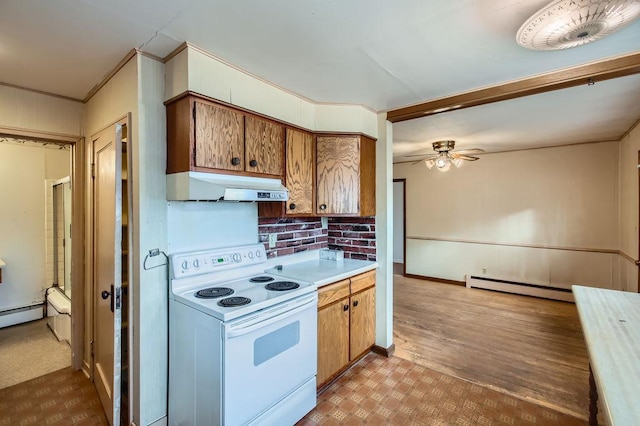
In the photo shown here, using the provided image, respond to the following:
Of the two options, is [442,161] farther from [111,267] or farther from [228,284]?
[111,267]

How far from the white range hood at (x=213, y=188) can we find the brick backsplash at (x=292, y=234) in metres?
0.61

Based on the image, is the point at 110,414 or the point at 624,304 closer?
the point at 624,304

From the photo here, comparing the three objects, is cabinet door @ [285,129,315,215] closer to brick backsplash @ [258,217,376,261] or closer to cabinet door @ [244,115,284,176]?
cabinet door @ [244,115,284,176]

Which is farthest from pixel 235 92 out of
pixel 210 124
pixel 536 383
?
pixel 536 383

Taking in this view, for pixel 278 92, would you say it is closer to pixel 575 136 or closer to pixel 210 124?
pixel 210 124

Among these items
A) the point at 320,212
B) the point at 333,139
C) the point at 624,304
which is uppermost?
the point at 333,139

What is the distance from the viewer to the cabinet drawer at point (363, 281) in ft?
8.58

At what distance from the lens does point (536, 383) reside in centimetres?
248

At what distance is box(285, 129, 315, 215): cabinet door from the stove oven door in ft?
2.57

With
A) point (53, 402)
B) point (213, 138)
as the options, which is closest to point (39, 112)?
point (213, 138)

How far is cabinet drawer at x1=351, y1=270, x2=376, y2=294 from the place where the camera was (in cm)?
262

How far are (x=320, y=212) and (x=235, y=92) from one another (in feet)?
3.91

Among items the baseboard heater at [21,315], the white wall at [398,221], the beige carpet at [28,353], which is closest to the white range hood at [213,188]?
the beige carpet at [28,353]

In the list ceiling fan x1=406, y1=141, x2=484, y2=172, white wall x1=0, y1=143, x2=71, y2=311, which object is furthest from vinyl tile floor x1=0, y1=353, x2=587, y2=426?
ceiling fan x1=406, y1=141, x2=484, y2=172
